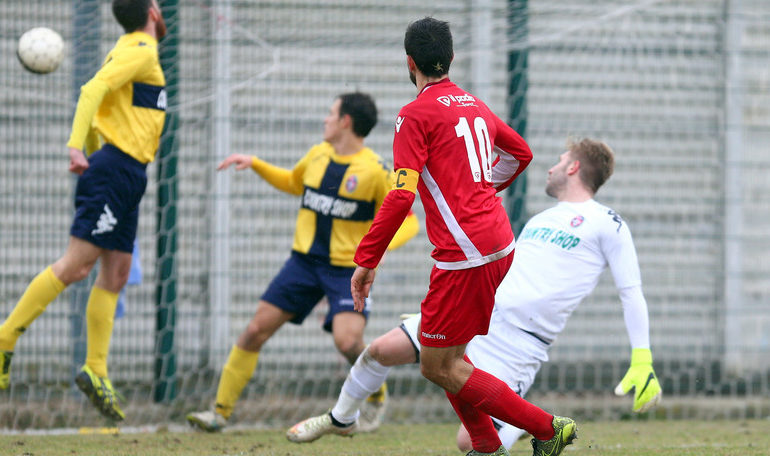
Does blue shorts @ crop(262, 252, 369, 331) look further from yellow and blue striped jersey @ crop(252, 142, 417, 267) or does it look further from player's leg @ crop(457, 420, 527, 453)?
player's leg @ crop(457, 420, 527, 453)

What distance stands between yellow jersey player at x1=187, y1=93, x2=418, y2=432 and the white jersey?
1.10 meters

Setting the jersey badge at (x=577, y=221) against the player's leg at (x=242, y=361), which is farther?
the player's leg at (x=242, y=361)

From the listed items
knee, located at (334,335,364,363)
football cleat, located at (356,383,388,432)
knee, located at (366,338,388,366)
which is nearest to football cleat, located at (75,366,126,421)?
knee, located at (334,335,364,363)

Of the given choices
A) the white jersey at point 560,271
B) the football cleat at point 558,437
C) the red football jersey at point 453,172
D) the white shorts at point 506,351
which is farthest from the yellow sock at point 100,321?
the football cleat at point 558,437

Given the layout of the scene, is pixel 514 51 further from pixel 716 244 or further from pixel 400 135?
pixel 400 135

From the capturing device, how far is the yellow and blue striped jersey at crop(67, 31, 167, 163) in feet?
16.8

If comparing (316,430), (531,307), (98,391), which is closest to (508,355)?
(531,307)

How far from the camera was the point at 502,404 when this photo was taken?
3.78 metres

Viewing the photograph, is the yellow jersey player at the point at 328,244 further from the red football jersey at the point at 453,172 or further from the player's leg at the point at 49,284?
the red football jersey at the point at 453,172

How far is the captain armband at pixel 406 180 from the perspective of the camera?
3514 mm

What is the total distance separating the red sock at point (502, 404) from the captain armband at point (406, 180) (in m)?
0.80

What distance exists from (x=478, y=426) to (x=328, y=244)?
75.8 inches

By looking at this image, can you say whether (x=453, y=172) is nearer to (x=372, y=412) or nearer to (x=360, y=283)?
(x=360, y=283)

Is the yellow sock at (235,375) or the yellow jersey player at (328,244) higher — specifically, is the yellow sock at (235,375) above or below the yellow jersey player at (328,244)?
below
